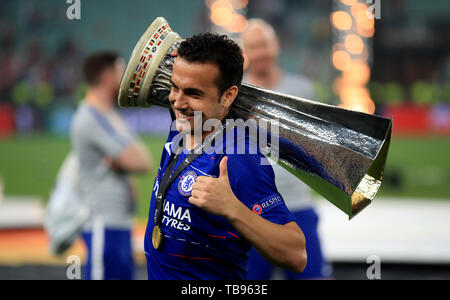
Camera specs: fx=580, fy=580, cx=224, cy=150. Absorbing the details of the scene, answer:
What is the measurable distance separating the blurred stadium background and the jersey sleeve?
731 cm

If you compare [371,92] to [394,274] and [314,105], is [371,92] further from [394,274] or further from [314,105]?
[314,105]

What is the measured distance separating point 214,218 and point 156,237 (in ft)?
0.79

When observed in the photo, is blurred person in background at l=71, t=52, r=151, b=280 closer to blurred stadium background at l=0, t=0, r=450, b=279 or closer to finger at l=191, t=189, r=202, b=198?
finger at l=191, t=189, r=202, b=198

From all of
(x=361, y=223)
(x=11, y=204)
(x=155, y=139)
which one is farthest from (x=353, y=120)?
(x=155, y=139)

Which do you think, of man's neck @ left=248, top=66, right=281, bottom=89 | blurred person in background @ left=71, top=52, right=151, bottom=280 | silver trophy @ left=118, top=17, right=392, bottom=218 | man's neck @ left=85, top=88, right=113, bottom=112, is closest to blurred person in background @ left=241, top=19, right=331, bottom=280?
man's neck @ left=248, top=66, right=281, bottom=89

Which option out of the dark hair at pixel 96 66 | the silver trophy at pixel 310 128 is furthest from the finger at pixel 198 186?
the dark hair at pixel 96 66

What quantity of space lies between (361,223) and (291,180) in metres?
4.66

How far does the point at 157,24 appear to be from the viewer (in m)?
2.11

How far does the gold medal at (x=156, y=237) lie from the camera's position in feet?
6.64

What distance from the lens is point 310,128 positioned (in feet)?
6.57

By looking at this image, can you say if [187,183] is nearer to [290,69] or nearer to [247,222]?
[247,222]

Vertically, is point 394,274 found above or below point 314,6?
below

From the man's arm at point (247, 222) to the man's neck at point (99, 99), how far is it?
2.45 m

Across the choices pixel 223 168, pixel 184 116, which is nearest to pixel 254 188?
pixel 223 168
